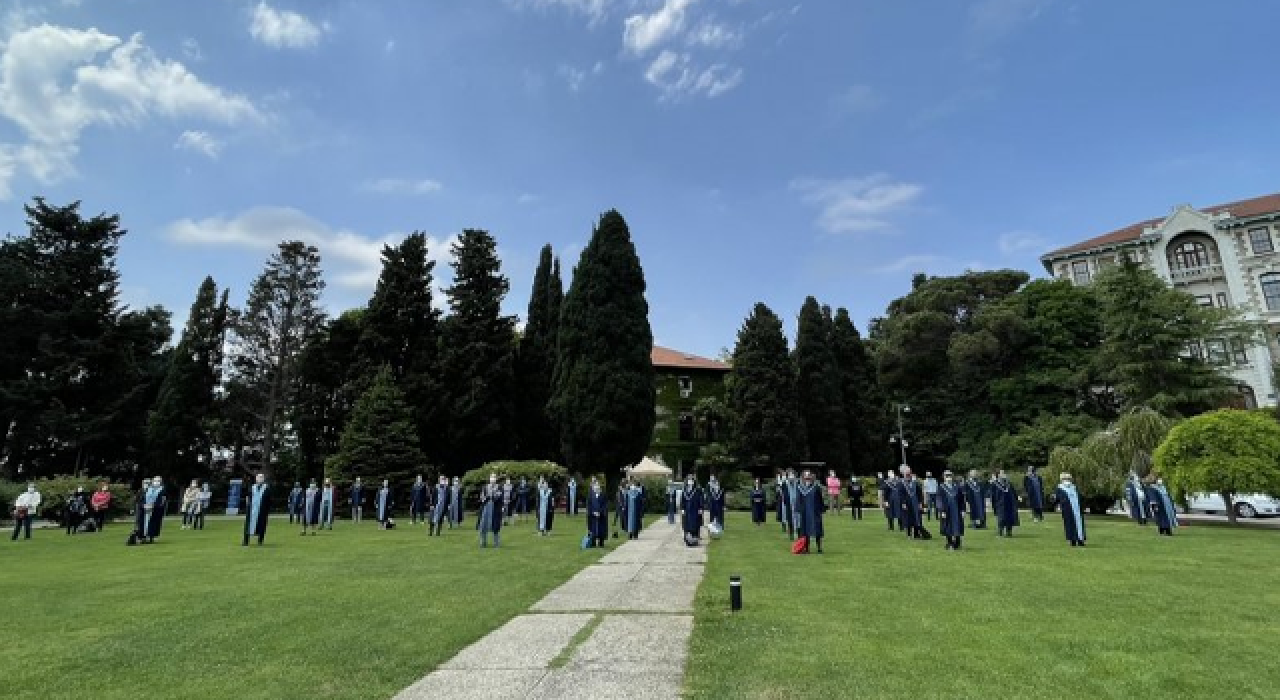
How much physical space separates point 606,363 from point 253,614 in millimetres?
26968

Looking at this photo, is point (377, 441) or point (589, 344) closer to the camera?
point (377, 441)

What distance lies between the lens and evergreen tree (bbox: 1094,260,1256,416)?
30938mm

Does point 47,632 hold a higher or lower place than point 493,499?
lower

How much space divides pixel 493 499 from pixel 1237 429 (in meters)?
21.9

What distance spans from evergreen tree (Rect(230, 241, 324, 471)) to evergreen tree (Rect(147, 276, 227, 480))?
6.08 feet

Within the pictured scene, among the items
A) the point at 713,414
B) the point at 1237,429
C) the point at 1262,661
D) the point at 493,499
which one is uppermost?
the point at 713,414

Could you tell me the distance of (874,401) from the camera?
165 feet

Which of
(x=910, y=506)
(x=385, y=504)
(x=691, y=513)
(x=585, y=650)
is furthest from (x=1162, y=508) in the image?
(x=385, y=504)

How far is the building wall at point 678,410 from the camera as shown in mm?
49188

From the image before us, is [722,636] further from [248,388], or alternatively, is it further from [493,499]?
[248,388]

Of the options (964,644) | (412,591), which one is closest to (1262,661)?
(964,644)

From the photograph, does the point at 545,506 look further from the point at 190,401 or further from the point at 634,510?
the point at 190,401

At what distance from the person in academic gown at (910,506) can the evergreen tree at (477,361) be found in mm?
23342

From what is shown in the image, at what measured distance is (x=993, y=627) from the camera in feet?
22.9
